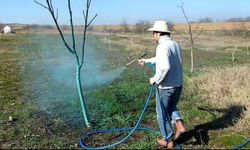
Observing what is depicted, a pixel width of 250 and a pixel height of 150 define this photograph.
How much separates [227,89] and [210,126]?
2268 millimetres

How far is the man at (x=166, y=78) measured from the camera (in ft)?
16.8

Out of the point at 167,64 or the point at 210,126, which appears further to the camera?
the point at 210,126

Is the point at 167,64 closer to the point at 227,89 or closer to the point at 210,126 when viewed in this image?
the point at 210,126

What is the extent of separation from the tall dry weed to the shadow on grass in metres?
0.16

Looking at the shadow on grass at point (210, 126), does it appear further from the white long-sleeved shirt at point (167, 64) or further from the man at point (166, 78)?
the white long-sleeved shirt at point (167, 64)

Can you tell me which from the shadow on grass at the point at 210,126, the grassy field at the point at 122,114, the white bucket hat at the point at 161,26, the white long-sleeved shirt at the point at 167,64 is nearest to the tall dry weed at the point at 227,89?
the grassy field at the point at 122,114

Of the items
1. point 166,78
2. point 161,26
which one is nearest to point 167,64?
point 166,78

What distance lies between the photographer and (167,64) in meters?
5.05

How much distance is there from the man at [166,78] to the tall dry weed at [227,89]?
1709 mm

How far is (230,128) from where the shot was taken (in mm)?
6406

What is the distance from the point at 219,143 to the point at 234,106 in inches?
83.1

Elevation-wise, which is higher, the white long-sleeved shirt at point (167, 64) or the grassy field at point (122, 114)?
the white long-sleeved shirt at point (167, 64)

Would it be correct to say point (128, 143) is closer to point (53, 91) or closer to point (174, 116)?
point (174, 116)

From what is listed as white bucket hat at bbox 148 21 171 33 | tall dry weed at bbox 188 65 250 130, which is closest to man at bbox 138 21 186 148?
white bucket hat at bbox 148 21 171 33
